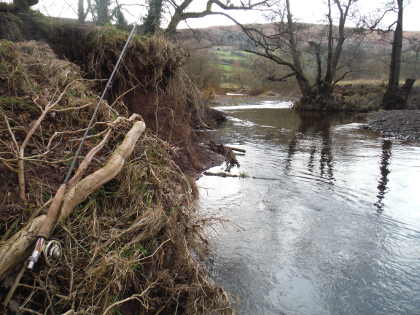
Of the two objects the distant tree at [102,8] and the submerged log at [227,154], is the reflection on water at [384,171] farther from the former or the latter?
the distant tree at [102,8]

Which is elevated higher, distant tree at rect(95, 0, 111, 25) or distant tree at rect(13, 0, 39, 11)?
distant tree at rect(95, 0, 111, 25)

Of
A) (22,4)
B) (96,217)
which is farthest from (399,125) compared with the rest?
(96,217)

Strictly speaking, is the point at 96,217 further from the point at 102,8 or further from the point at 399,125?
the point at 399,125

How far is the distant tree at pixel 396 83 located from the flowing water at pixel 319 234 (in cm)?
1575

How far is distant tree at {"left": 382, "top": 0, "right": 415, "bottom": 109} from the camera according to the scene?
2391cm

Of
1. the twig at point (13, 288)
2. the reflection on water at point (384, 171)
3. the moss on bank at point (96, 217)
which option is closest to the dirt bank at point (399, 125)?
the reflection on water at point (384, 171)

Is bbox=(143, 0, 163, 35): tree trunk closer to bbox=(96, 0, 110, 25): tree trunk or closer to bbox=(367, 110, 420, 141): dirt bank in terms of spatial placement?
bbox=(96, 0, 110, 25): tree trunk

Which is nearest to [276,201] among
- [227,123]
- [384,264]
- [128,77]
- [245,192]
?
[245,192]

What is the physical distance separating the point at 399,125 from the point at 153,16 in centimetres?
1168

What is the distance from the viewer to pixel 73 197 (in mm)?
2947

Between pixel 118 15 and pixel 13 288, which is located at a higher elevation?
pixel 118 15

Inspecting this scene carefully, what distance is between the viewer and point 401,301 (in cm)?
392

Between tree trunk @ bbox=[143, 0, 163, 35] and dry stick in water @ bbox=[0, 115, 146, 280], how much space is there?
8.29 m

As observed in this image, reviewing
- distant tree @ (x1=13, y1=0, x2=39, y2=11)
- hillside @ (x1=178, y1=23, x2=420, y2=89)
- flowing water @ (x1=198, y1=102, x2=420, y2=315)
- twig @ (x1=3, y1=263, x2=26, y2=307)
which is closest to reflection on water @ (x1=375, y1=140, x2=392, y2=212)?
flowing water @ (x1=198, y1=102, x2=420, y2=315)
